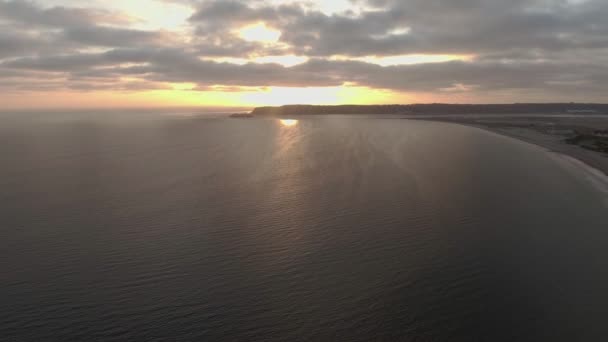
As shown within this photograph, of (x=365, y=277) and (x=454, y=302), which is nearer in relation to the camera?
(x=454, y=302)

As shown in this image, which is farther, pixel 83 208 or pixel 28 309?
pixel 83 208

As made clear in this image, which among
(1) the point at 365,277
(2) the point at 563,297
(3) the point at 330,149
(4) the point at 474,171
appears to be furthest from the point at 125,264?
(3) the point at 330,149

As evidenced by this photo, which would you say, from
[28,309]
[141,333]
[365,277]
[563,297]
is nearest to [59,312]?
[28,309]

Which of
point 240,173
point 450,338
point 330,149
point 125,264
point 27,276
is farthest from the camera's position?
point 330,149

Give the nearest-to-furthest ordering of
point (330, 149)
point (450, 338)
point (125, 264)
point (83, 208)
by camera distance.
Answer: point (450, 338), point (125, 264), point (83, 208), point (330, 149)

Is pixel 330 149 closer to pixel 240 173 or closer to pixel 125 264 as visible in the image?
pixel 240 173

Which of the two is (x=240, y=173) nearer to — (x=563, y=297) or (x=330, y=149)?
(x=330, y=149)
